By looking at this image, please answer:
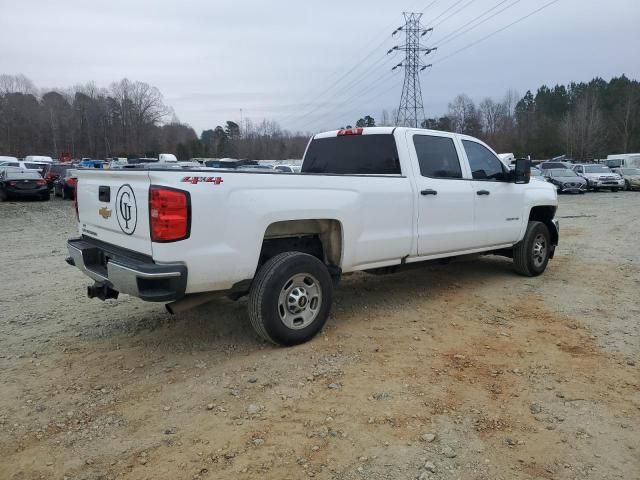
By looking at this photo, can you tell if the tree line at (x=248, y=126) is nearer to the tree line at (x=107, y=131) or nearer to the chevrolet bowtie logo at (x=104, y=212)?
the tree line at (x=107, y=131)

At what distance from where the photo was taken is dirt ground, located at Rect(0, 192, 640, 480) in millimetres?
2863

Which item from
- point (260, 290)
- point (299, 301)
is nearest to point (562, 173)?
point (299, 301)

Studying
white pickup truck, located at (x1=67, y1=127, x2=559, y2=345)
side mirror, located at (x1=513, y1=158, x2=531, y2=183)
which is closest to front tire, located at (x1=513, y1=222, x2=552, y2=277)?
white pickup truck, located at (x1=67, y1=127, x2=559, y2=345)

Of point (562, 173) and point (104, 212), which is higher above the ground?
point (562, 173)

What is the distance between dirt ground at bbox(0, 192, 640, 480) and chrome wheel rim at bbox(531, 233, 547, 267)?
2.84 ft

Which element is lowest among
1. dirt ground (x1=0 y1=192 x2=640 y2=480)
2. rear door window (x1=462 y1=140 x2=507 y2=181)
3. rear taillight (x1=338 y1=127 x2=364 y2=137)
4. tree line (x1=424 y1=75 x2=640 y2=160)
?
dirt ground (x1=0 y1=192 x2=640 y2=480)

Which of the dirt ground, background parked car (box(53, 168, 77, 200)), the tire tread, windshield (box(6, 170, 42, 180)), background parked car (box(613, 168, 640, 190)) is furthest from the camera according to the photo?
background parked car (box(613, 168, 640, 190))

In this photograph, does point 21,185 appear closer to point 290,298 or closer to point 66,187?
point 66,187

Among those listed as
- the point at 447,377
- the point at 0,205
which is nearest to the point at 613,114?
the point at 0,205

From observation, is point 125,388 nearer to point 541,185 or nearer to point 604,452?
point 604,452

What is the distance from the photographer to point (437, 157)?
5773 millimetres

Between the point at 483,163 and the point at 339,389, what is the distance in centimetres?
397

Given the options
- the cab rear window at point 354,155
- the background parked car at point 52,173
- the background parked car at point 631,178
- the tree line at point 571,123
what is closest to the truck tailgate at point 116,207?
the cab rear window at point 354,155

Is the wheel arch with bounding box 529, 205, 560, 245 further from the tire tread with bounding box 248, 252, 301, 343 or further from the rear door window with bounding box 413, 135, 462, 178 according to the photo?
the tire tread with bounding box 248, 252, 301, 343
